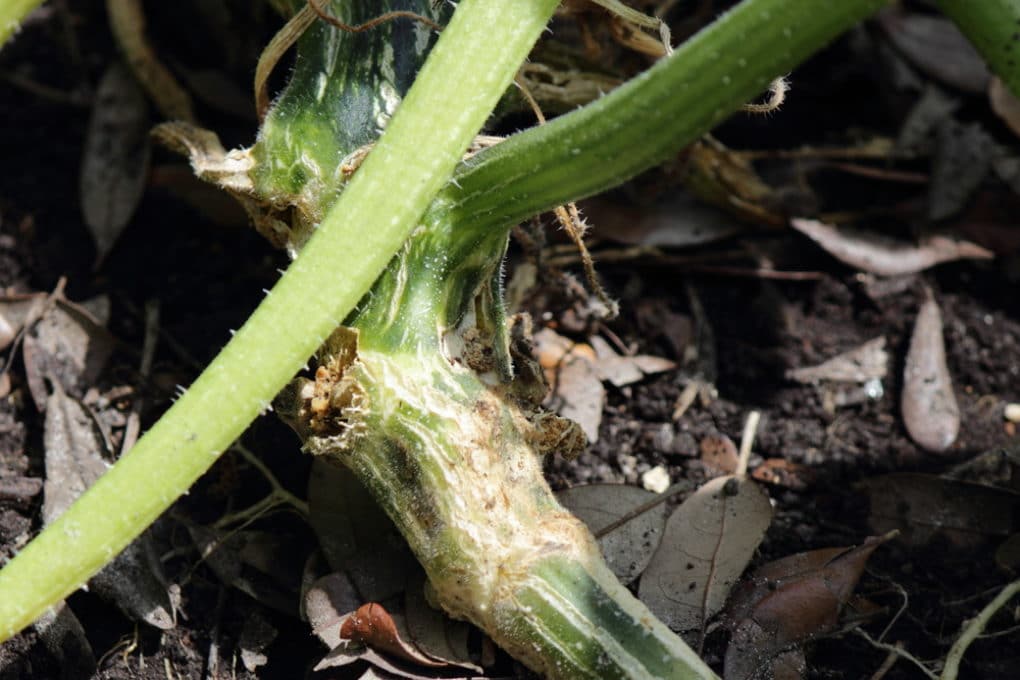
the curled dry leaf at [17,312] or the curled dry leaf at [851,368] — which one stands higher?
the curled dry leaf at [17,312]

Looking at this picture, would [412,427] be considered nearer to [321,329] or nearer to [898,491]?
[321,329]

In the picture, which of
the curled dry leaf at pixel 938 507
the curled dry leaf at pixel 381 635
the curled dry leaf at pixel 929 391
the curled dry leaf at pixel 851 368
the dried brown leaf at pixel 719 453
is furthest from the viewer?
the curled dry leaf at pixel 851 368

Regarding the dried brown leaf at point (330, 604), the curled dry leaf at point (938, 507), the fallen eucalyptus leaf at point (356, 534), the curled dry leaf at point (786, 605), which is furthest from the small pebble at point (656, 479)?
the dried brown leaf at point (330, 604)

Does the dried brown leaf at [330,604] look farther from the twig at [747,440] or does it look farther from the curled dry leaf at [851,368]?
the curled dry leaf at [851,368]

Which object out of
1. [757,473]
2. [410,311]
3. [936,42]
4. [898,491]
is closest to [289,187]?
[410,311]

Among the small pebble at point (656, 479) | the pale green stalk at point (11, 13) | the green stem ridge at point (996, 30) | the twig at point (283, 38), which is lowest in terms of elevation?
the small pebble at point (656, 479)

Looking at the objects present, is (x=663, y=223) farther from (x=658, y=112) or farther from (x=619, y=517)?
(x=658, y=112)

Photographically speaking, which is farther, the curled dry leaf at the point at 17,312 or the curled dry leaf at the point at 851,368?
the curled dry leaf at the point at 851,368
